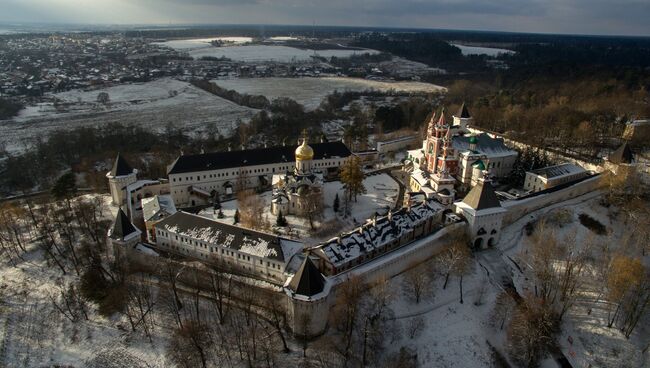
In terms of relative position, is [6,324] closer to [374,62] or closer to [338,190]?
[338,190]

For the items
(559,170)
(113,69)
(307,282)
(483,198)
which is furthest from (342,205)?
(113,69)

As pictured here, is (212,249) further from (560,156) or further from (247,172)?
(560,156)

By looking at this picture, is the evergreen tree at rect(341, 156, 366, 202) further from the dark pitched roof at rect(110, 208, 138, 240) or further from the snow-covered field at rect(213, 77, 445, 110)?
the snow-covered field at rect(213, 77, 445, 110)

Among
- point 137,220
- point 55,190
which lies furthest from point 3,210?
point 137,220

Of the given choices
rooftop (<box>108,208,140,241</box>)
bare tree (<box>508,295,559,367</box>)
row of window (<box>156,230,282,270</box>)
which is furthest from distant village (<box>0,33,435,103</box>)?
bare tree (<box>508,295,559,367</box>)

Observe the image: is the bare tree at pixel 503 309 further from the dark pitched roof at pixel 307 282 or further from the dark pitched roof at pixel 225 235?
the dark pitched roof at pixel 225 235

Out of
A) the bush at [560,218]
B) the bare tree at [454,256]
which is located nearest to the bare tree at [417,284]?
the bare tree at [454,256]

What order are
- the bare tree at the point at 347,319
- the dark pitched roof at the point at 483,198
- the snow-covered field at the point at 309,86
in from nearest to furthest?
the bare tree at the point at 347,319 → the dark pitched roof at the point at 483,198 → the snow-covered field at the point at 309,86

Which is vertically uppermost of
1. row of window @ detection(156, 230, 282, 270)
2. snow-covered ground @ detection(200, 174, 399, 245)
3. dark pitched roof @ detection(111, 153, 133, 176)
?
dark pitched roof @ detection(111, 153, 133, 176)
